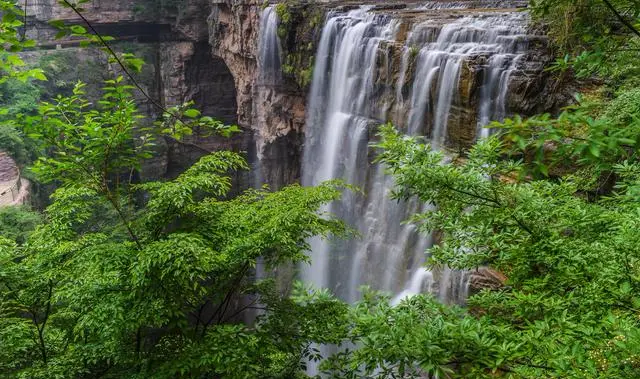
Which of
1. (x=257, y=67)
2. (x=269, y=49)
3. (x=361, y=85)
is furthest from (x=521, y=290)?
(x=257, y=67)

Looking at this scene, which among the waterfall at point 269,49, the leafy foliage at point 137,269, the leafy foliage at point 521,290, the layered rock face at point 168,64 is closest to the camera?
the leafy foliage at point 521,290

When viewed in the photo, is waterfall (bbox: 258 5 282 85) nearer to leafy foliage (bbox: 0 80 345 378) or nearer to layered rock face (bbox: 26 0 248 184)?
layered rock face (bbox: 26 0 248 184)

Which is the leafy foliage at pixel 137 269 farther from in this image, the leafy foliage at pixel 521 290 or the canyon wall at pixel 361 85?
the canyon wall at pixel 361 85

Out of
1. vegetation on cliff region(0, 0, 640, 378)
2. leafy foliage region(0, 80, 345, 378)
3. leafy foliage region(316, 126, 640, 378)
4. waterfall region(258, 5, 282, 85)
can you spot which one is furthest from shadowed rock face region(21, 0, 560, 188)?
leafy foliage region(316, 126, 640, 378)

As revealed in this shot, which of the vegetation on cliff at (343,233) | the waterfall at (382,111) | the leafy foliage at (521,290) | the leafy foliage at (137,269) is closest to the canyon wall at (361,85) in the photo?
the waterfall at (382,111)

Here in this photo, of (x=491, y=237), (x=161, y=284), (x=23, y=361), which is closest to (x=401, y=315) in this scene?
(x=491, y=237)

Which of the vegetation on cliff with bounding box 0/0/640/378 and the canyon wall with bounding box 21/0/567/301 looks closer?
the vegetation on cliff with bounding box 0/0/640/378

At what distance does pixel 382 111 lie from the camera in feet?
44.7

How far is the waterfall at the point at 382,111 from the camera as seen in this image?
10.2 metres

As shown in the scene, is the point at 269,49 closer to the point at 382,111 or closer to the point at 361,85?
the point at 361,85

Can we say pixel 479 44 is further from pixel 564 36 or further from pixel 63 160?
pixel 63 160

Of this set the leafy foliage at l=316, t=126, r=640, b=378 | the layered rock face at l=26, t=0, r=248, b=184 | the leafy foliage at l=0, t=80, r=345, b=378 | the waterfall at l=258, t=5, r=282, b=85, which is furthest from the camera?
the layered rock face at l=26, t=0, r=248, b=184

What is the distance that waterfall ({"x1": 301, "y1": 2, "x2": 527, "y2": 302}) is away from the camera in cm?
1016

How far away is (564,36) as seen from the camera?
A: 8594 mm
